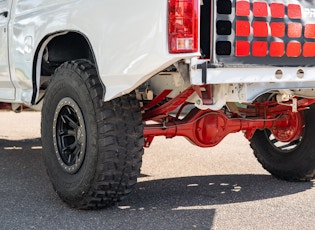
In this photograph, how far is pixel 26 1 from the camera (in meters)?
5.55

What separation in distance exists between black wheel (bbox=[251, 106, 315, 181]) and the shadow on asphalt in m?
0.10

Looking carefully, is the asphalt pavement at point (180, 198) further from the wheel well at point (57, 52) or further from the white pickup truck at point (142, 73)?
the wheel well at point (57, 52)

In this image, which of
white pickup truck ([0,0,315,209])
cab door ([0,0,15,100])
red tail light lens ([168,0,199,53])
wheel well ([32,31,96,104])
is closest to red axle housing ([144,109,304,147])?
white pickup truck ([0,0,315,209])

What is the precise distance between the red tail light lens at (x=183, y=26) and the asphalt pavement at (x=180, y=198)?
130 cm

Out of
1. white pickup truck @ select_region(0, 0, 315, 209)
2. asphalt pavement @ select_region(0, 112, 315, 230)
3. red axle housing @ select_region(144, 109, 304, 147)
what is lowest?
asphalt pavement @ select_region(0, 112, 315, 230)

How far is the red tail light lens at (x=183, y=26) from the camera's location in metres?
3.89

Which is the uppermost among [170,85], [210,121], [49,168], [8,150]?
[170,85]

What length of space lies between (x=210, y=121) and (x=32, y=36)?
5.60 ft

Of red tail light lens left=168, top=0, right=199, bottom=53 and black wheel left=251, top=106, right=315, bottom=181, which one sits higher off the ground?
red tail light lens left=168, top=0, right=199, bottom=53

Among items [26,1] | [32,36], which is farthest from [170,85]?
[26,1]

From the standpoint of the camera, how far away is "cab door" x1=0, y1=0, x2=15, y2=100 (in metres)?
5.81

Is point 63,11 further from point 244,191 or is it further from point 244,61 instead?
point 244,191

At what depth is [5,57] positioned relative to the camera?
5.82 metres

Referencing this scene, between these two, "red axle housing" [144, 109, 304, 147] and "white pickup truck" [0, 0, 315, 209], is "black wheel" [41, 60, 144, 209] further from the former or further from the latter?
"red axle housing" [144, 109, 304, 147]
